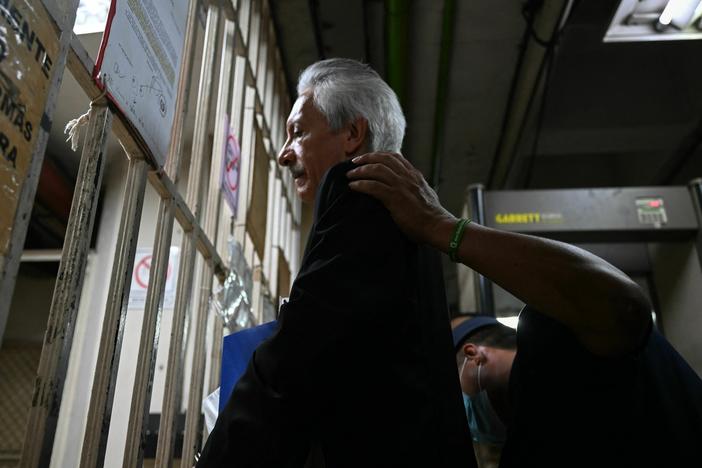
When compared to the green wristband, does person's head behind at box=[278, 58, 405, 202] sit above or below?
above

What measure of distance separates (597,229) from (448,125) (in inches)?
59.6

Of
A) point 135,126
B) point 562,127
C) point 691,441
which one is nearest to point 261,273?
point 135,126

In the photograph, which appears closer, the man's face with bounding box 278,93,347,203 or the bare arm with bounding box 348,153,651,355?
the bare arm with bounding box 348,153,651,355

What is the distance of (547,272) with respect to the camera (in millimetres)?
781

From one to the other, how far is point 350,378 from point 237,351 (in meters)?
0.32

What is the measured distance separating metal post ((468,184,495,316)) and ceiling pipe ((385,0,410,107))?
860 mm

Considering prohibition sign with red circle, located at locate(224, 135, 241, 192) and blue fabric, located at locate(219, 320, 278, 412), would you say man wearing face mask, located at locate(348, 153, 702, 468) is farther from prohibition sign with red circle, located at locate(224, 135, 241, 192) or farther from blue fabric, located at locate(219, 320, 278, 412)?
prohibition sign with red circle, located at locate(224, 135, 241, 192)

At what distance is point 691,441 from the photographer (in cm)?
78

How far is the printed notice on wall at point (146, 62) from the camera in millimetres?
1021

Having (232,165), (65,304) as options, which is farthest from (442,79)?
(65,304)

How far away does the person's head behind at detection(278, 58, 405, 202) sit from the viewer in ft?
3.77

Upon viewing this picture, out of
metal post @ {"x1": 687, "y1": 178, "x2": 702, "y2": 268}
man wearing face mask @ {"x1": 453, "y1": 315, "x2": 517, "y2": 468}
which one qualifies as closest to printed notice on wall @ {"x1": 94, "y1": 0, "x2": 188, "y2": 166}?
man wearing face mask @ {"x1": 453, "y1": 315, "x2": 517, "y2": 468}

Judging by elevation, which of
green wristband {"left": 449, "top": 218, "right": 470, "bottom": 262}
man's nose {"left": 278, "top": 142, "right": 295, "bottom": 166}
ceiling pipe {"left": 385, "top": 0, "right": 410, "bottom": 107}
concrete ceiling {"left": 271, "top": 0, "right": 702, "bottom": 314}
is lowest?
green wristband {"left": 449, "top": 218, "right": 470, "bottom": 262}

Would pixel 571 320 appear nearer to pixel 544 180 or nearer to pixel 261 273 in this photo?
pixel 261 273
